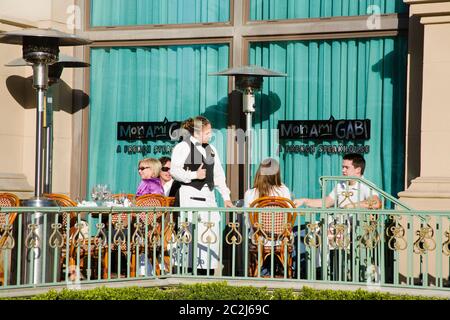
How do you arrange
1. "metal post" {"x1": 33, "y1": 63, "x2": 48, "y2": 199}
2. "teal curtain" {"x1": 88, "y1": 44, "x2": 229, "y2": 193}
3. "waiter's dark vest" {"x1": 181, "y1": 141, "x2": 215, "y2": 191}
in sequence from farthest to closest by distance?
"teal curtain" {"x1": 88, "y1": 44, "x2": 229, "y2": 193} < "waiter's dark vest" {"x1": 181, "y1": 141, "x2": 215, "y2": 191} < "metal post" {"x1": 33, "y1": 63, "x2": 48, "y2": 199}

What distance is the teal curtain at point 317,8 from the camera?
14.2 m

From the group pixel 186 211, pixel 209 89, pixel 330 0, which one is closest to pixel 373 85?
pixel 330 0

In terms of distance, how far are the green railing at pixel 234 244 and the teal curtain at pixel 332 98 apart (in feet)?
5.75

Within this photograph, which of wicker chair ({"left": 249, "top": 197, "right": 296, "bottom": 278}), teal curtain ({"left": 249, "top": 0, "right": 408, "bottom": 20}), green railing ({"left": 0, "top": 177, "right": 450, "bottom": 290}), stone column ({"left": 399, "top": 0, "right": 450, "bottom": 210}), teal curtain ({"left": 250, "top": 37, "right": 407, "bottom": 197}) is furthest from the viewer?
teal curtain ({"left": 249, "top": 0, "right": 408, "bottom": 20})

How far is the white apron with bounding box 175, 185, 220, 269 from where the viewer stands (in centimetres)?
1209

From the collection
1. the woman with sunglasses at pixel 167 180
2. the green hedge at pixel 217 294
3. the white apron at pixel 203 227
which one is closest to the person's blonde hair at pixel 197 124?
the white apron at pixel 203 227

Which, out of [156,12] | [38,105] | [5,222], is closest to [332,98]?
[156,12]

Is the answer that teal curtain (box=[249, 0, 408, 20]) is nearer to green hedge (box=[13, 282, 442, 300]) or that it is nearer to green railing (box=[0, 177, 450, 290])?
green railing (box=[0, 177, 450, 290])

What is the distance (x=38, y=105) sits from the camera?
11.8 metres

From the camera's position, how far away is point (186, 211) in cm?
1209

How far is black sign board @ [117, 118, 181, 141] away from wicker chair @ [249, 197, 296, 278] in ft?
10.3

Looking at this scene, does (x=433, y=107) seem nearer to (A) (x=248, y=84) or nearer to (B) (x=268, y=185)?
(B) (x=268, y=185)

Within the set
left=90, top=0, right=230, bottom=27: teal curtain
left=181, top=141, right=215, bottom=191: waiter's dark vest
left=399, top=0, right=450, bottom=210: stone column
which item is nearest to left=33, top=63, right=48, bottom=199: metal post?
left=181, top=141, right=215, bottom=191: waiter's dark vest
